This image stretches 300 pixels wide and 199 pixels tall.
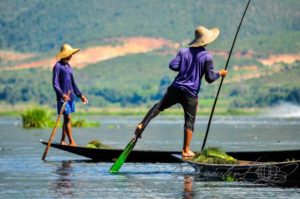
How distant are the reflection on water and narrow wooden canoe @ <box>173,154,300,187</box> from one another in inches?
87.2

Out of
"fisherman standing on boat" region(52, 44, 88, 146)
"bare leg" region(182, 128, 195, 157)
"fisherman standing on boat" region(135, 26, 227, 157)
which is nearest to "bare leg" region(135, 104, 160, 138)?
"fisherman standing on boat" region(135, 26, 227, 157)

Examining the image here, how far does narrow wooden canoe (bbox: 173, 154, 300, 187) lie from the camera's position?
1825cm

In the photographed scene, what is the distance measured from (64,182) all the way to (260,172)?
3078 millimetres

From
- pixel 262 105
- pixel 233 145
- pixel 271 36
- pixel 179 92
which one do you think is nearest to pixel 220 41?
pixel 271 36

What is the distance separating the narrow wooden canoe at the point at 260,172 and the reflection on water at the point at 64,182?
7.26 feet

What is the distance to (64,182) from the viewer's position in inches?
746

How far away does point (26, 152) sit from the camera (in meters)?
28.2

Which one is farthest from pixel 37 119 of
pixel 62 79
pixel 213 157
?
pixel 213 157

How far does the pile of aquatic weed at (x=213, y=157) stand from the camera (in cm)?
1970

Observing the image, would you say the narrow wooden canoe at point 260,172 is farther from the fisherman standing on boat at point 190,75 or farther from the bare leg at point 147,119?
the bare leg at point 147,119

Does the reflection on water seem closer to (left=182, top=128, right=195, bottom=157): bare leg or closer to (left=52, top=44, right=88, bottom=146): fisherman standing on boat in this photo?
(left=52, top=44, right=88, bottom=146): fisherman standing on boat

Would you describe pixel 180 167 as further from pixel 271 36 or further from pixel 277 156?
pixel 271 36

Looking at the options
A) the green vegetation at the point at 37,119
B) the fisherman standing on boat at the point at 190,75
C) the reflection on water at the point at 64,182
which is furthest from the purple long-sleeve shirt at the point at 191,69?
the green vegetation at the point at 37,119

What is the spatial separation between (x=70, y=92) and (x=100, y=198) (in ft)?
29.8
